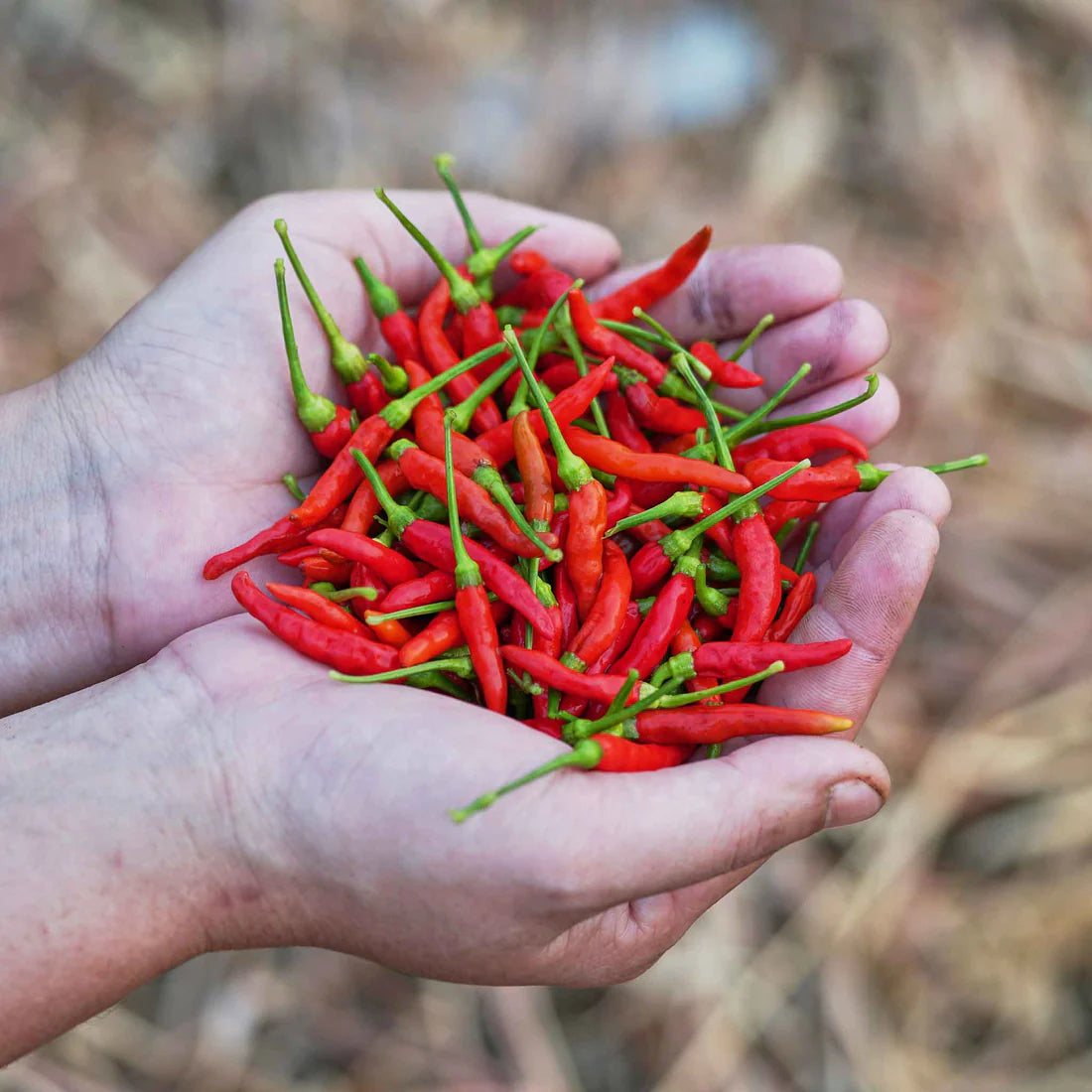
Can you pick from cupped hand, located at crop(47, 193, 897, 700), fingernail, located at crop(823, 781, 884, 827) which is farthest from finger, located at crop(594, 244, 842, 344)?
fingernail, located at crop(823, 781, 884, 827)

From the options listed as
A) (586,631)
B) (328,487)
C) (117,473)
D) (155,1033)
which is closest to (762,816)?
(586,631)

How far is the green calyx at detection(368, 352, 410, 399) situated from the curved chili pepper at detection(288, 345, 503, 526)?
0.03 metres

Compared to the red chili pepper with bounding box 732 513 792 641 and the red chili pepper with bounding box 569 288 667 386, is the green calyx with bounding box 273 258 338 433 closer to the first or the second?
the red chili pepper with bounding box 569 288 667 386

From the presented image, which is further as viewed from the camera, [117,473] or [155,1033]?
[155,1033]

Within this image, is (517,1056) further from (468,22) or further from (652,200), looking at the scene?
(468,22)

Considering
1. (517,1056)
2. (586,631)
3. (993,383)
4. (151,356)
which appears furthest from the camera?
(993,383)

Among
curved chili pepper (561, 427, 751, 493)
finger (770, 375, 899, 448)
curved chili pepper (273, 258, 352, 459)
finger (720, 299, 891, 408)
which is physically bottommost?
curved chili pepper (273, 258, 352, 459)

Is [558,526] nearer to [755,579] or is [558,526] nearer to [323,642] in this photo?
[755,579]

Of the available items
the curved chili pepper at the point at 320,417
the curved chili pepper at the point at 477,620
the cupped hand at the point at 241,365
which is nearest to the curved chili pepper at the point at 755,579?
the curved chili pepper at the point at 477,620

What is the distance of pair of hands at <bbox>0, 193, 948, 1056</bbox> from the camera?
7.16 ft

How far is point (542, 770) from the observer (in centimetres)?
210

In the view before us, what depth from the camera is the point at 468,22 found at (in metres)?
5.19

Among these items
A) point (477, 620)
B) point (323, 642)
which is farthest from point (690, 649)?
point (323, 642)

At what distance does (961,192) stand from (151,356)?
371 centimetres
